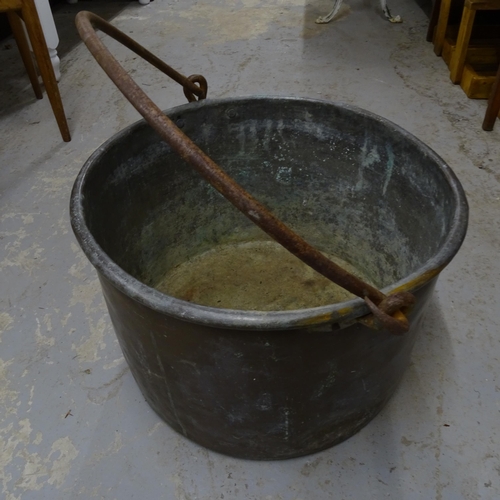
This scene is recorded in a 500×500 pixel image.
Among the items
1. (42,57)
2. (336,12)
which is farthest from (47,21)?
(336,12)

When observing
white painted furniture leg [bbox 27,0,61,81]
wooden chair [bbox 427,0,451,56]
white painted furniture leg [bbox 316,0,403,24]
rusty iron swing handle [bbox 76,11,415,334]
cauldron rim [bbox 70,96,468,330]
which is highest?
rusty iron swing handle [bbox 76,11,415,334]

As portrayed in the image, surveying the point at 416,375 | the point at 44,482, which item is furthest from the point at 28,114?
the point at 416,375

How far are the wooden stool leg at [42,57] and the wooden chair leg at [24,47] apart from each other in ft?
1.12

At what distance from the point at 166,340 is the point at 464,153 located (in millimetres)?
1421

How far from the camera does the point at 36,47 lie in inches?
68.8

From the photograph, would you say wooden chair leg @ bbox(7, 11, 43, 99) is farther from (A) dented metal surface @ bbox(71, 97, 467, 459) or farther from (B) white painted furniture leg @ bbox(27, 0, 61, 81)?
(A) dented metal surface @ bbox(71, 97, 467, 459)

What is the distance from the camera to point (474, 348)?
3.84 feet

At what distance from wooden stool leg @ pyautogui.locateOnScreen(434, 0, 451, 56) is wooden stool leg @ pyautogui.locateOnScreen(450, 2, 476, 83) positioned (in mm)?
230

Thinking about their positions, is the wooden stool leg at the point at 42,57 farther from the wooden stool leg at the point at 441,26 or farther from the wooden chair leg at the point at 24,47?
the wooden stool leg at the point at 441,26

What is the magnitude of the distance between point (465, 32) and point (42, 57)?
164 cm

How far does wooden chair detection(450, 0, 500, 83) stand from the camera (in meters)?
1.88

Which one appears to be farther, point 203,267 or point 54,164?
point 54,164

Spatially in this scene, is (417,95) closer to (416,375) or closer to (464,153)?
(464,153)

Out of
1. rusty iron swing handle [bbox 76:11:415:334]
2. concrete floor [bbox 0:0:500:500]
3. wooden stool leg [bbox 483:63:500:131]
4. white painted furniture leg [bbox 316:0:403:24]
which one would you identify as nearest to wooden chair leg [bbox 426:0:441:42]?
white painted furniture leg [bbox 316:0:403:24]
